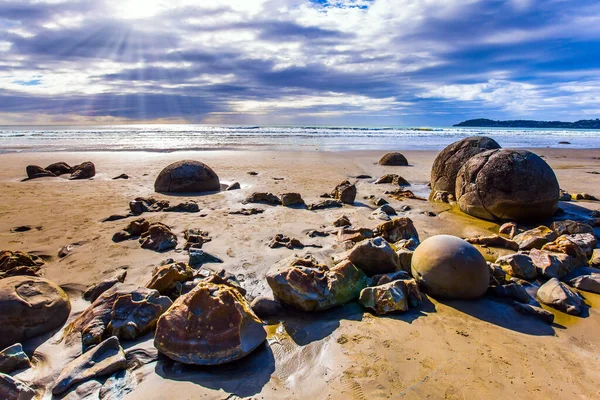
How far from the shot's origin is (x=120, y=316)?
3.17 m

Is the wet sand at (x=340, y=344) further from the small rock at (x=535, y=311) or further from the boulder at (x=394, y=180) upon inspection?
the boulder at (x=394, y=180)

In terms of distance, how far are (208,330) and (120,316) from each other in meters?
0.92

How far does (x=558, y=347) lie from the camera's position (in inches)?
122

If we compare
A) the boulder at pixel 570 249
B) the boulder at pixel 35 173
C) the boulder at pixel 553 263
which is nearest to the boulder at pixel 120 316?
the boulder at pixel 553 263

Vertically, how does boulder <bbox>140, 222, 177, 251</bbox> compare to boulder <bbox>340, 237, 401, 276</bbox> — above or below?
below

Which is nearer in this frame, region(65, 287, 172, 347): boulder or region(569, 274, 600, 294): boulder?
region(65, 287, 172, 347): boulder

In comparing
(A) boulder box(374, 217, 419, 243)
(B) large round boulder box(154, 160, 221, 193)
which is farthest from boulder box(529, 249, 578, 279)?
(B) large round boulder box(154, 160, 221, 193)

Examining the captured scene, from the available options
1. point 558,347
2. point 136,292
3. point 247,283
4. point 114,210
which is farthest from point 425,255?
point 114,210

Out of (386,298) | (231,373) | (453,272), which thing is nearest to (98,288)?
(231,373)

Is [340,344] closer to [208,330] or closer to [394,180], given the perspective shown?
[208,330]

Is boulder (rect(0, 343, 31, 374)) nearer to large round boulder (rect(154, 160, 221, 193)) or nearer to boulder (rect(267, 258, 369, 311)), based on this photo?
boulder (rect(267, 258, 369, 311))

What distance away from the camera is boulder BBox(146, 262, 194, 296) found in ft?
12.4

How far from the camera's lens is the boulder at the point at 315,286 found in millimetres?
3580

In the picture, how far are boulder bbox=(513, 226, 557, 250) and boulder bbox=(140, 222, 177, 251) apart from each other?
521 cm
